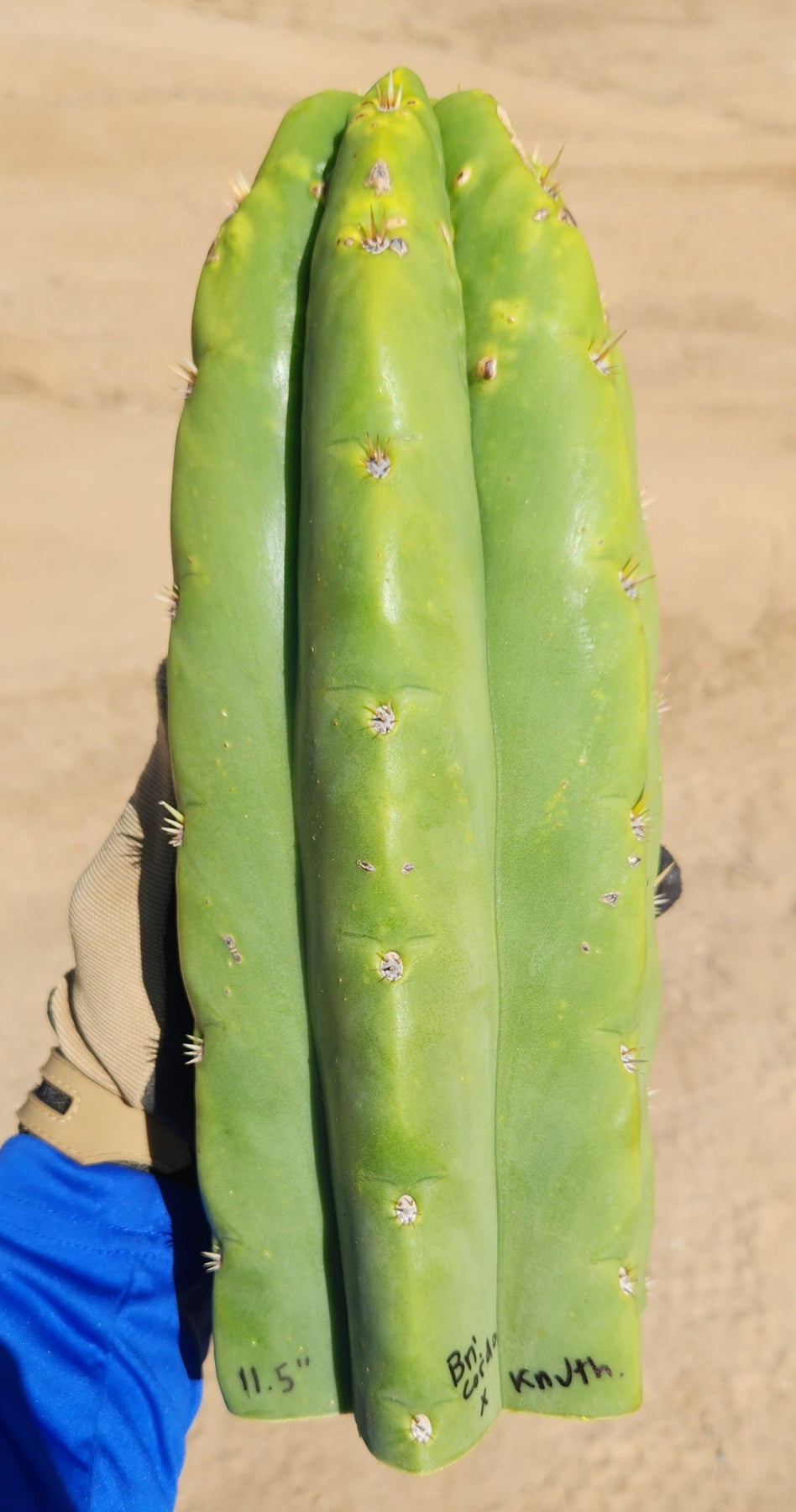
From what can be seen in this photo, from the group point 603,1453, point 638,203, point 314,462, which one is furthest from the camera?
point 638,203

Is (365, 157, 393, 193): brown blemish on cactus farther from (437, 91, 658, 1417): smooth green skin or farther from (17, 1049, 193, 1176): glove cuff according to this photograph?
(17, 1049, 193, 1176): glove cuff

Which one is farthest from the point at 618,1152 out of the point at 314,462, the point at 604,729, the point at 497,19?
the point at 497,19

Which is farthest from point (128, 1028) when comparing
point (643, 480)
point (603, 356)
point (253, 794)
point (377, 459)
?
point (643, 480)

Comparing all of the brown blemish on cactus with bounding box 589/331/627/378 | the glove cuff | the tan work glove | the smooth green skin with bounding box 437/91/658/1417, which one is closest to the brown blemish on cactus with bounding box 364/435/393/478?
the smooth green skin with bounding box 437/91/658/1417

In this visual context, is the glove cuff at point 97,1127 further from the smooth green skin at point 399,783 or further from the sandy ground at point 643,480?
the sandy ground at point 643,480

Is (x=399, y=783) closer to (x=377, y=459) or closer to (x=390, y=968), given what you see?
(x=390, y=968)

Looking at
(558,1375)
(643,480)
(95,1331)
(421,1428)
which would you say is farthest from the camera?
(643,480)

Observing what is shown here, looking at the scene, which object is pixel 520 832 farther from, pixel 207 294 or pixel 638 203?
pixel 638 203
